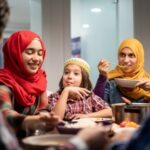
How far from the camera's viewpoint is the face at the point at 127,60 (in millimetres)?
2295

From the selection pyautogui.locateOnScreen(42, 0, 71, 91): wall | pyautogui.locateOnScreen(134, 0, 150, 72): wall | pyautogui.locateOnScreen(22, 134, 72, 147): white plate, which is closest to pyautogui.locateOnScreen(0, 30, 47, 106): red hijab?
pyautogui.locateOnScreen(22, 134, 72, 147): white plate

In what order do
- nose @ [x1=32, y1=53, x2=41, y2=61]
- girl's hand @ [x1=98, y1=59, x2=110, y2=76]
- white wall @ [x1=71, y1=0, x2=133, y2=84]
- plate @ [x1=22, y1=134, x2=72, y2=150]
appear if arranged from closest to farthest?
1. plate @ [x1=22, y1=134, x2=72, y2=150]
2. nose @ [x1=32, y1=53, x2=41, y2=61]
3. girl's hand @ [x1=98, y1=59, x2=110, y2=76]
4. white wall @ [x1=71, y1=0, x2=133, y2=84]

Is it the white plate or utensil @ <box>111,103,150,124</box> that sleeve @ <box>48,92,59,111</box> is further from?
the white plate

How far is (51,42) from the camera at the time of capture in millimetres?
2984

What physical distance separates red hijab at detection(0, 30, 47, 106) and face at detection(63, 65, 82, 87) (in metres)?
0.19

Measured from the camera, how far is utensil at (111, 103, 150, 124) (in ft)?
4.22

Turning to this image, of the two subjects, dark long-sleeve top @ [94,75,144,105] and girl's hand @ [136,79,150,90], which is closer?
girl's hand @ [136,79,150,90]

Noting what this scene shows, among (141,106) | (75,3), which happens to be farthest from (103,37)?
(141,106)

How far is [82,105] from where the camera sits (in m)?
1.81

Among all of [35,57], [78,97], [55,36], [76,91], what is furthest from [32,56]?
[55,36]

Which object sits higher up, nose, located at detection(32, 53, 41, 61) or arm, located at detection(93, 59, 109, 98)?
nose, located at detection(32, 53, 41, 61)

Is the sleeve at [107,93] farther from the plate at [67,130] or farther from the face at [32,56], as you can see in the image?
the plate at [67,130]

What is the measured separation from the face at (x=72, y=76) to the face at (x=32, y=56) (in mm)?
274

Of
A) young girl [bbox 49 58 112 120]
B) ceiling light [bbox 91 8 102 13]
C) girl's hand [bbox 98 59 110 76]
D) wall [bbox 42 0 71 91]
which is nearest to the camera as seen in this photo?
young girl [bbox 49 58 112 120]
